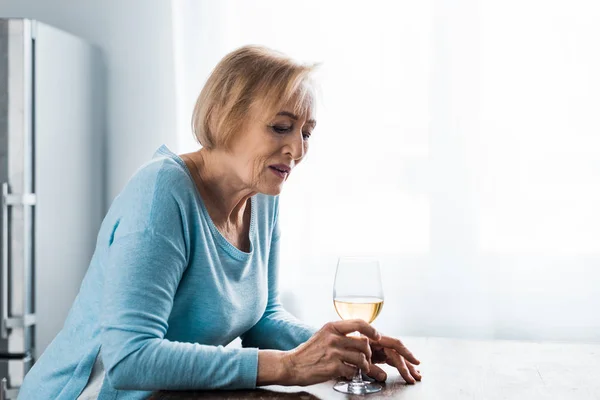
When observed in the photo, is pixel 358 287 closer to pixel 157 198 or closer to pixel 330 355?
pixel 330 355

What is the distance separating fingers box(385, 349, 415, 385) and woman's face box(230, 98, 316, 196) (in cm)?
37

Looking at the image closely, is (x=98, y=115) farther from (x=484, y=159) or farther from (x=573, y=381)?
(x=573, y=381)

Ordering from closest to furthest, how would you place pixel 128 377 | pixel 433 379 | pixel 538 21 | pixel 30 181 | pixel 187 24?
pixel 128 377 → pixel 433 379 → pixel 30 181 → pixel 538 21 → pixel 187 24

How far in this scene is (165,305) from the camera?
1.17m

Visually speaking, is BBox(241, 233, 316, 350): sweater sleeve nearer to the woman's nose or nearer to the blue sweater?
the blue sweater

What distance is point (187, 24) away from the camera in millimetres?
3117

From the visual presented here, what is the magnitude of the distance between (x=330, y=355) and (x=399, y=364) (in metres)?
0.17

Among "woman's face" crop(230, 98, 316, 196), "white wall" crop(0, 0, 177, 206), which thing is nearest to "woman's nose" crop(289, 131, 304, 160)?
"woman's face" crop(230, 98, 316, 196)

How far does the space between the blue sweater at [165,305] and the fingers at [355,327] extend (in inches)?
5.8

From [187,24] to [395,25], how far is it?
2.96ft

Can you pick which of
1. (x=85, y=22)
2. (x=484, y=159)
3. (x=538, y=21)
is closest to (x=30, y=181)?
(x=85, y=22)

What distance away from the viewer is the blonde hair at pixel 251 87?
51.7 inches

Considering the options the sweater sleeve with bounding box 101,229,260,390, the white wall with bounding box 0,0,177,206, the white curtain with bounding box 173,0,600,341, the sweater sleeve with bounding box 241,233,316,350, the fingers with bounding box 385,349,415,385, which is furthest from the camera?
the white wall with bounding box 0,0,177,206

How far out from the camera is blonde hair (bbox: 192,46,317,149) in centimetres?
131
